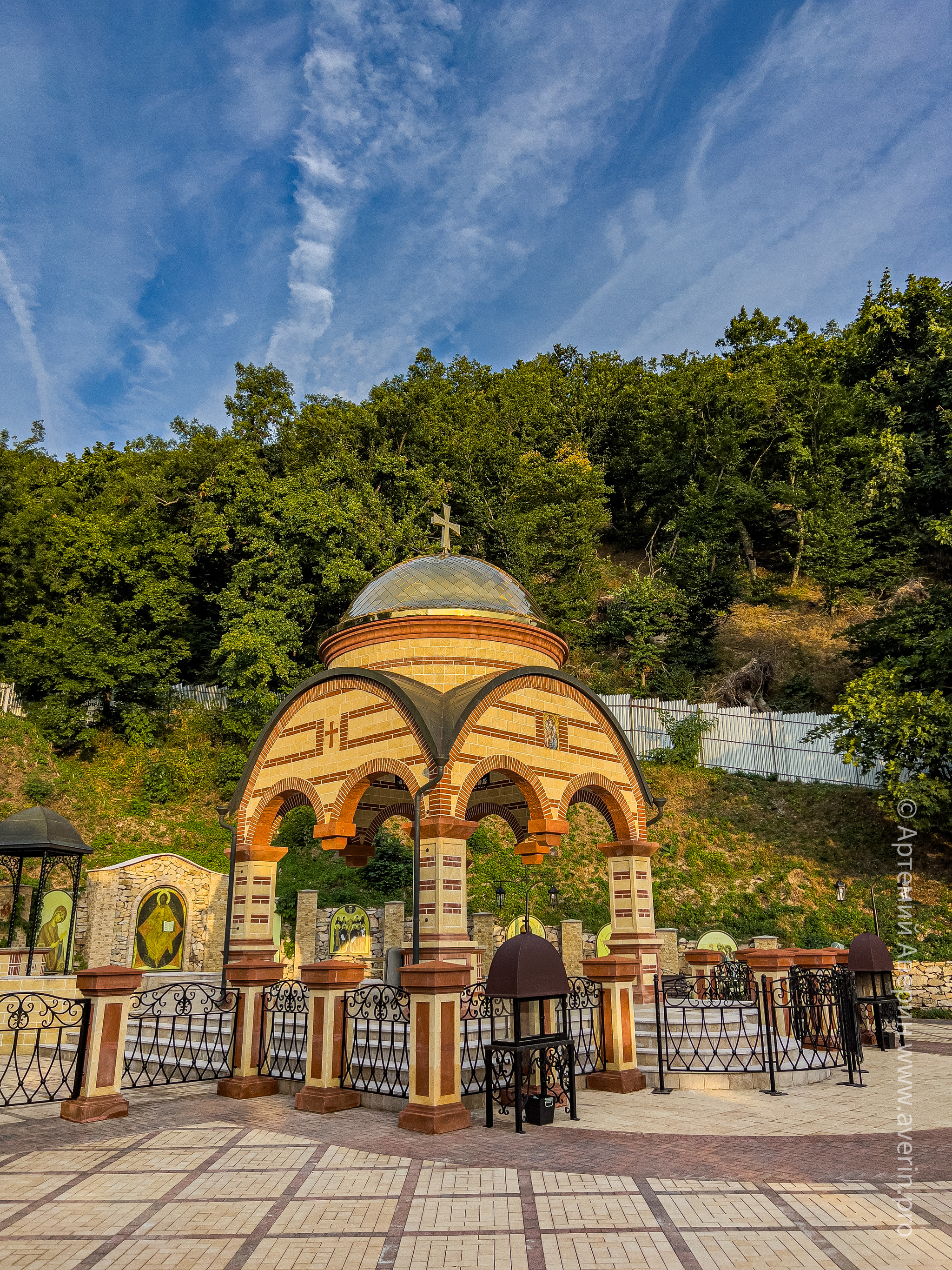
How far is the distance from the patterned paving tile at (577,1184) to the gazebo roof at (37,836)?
11.3 meters

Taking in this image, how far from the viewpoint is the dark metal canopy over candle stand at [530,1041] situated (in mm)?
7363

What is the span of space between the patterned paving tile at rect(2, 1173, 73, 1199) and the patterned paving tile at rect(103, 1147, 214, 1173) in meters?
0.32

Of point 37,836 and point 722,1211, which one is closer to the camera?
point 722,1211

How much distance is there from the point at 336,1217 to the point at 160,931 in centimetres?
1355

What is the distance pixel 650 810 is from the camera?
39.7 feet

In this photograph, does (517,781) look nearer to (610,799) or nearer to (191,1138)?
(610,799)

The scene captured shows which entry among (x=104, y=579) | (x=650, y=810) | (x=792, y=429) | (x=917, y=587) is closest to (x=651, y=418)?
(x=792, y=429)

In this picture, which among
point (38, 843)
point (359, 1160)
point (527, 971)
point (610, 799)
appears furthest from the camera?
point (38, 843)

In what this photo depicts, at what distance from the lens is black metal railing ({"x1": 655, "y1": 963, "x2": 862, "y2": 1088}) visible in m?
9.53

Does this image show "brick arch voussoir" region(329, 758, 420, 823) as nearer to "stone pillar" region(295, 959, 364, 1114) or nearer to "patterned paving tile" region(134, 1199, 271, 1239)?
"stone pillar" region(295, 959, 364, 1114)

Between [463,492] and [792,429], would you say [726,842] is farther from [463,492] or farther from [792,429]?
[792,429]

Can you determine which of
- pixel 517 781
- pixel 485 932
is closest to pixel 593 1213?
pixel 517 781

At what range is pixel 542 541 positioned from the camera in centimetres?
3083

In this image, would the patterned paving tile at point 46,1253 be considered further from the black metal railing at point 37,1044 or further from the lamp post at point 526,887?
the lamp post at point 526,887
